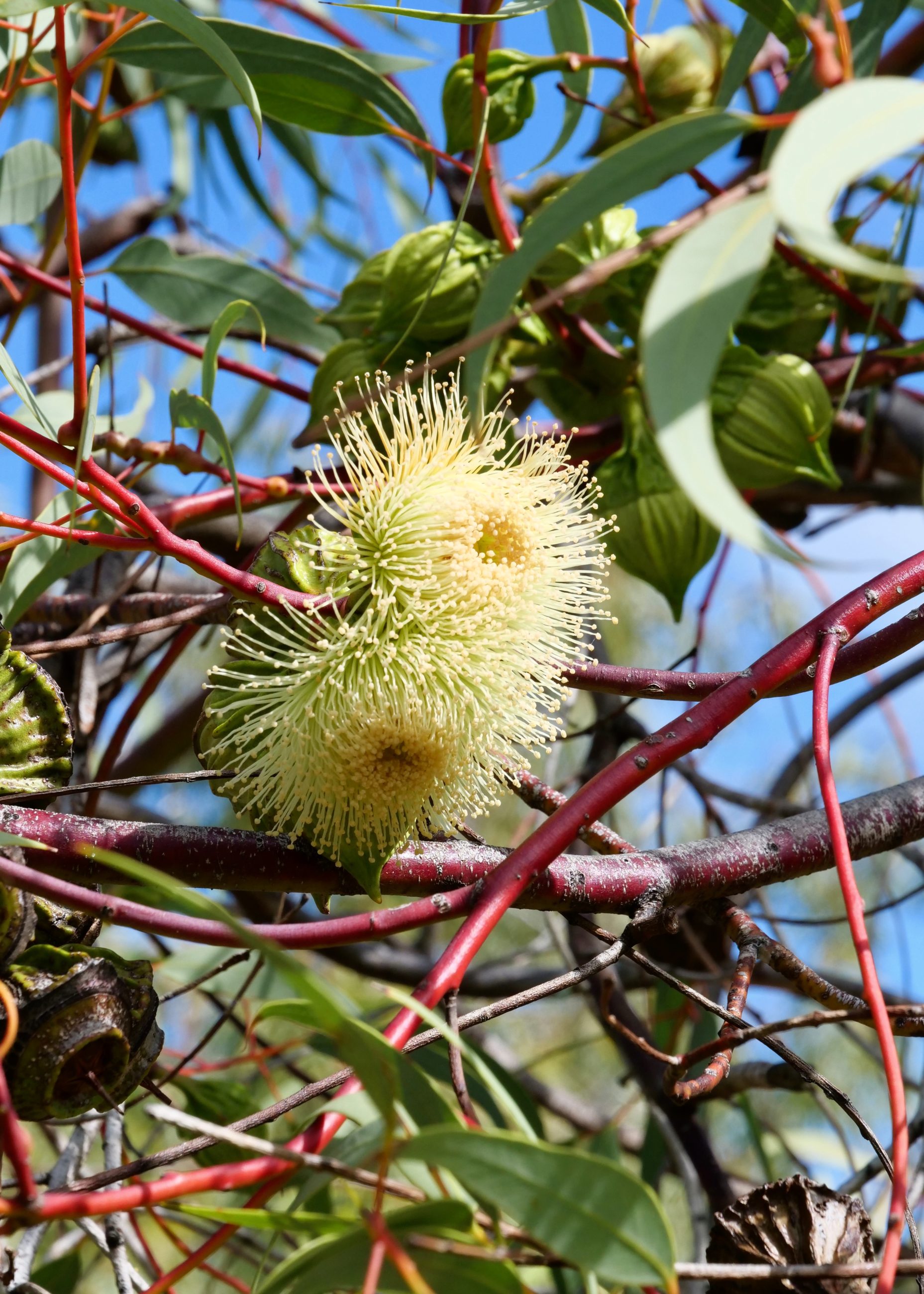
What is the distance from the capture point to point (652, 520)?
0.74 meters

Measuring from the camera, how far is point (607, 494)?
2.49 feet

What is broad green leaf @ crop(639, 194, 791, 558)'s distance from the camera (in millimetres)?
284

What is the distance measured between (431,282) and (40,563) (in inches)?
11.8

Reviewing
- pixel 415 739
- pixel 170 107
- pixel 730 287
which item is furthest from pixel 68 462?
pixel 170 107

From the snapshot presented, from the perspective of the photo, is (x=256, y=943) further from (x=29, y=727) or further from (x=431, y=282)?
(x=431, y=282)

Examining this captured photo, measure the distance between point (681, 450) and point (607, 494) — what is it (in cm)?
47

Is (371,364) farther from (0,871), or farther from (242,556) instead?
(0,871)

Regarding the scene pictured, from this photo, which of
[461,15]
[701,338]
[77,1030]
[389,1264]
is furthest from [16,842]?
[461,15]

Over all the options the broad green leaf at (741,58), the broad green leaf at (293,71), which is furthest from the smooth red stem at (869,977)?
the broad green leaf at (293,71)

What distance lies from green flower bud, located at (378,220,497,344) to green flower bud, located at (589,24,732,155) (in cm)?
31

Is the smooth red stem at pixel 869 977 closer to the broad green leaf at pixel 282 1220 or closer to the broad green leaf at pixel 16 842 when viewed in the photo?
the broad green leaf at pixel 282 1220

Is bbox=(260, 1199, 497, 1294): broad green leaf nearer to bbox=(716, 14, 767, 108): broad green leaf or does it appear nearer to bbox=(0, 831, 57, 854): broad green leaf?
bbox=(0, 831, 57, 854): broad green leaf

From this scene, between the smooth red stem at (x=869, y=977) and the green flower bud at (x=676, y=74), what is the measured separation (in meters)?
0.70

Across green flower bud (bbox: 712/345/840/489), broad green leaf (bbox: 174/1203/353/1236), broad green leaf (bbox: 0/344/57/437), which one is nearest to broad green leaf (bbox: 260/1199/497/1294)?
broad green leaf (bbox: 174/1203/353/1236)
